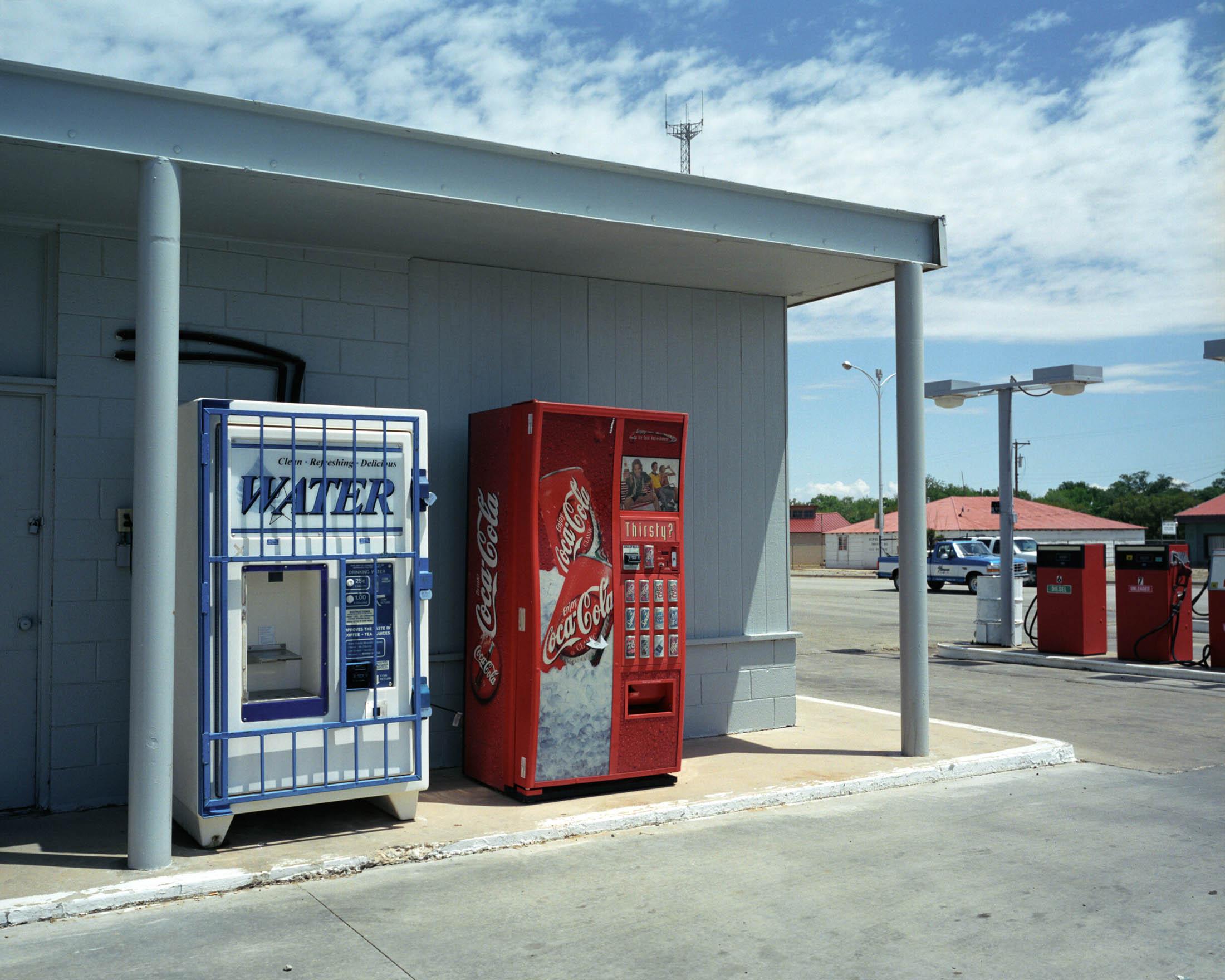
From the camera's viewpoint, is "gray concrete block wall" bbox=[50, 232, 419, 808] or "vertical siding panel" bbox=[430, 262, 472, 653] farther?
"vertical siding panel" bbox=[430, 262, 472, 653]

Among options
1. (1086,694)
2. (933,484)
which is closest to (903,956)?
(1086,694)

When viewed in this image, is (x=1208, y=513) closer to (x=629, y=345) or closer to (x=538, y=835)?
(x=629, y=345)

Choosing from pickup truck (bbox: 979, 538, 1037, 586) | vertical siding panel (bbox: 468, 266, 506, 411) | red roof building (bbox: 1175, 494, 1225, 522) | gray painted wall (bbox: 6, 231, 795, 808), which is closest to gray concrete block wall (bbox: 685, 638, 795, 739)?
gray painted wall (bbox: 6, 231, 795, 808)

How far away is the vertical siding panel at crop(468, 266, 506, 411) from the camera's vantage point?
841 centimetres

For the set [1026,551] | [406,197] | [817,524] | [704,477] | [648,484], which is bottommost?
[1026,551]

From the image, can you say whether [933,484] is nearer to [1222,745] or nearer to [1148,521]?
[1148,521]

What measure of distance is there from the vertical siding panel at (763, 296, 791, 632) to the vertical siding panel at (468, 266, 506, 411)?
A: 2.57m

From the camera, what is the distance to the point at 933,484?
10931 centimetres

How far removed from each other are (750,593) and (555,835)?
3661 millimetres

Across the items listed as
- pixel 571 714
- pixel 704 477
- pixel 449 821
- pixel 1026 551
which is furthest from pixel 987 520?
pixel 449 821

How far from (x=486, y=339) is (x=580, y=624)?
2.50 m

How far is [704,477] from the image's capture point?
30.8 ft

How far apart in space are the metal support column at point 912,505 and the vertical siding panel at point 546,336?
2.64 metres

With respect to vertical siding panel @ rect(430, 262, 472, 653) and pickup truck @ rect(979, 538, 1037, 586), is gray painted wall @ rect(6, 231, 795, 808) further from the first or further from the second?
pickup truck @ rect(979, 538, 1037, 586)
